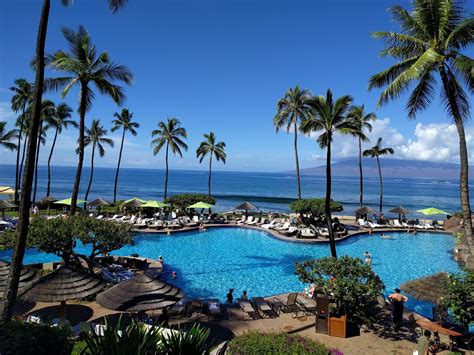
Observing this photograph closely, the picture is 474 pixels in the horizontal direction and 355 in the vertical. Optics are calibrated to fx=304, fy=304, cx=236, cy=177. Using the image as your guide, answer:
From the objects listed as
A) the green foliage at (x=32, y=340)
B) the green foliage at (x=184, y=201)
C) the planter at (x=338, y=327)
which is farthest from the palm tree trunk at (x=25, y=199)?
the green foliage at (x=184, y=201)

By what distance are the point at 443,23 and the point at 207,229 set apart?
2505 cm

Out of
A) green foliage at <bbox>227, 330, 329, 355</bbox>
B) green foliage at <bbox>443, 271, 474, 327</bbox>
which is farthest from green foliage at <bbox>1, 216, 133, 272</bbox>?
green foliage at <bbox>443, 271, 474, 327</bbox>

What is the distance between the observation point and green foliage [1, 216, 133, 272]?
1293 cm

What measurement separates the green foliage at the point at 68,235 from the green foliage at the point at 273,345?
877 cm

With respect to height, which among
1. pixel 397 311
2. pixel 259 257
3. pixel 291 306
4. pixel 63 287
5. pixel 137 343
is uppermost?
pixel 137 343

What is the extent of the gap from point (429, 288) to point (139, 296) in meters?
9.50

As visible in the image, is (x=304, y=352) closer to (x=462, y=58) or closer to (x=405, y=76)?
(x=405, y=76)

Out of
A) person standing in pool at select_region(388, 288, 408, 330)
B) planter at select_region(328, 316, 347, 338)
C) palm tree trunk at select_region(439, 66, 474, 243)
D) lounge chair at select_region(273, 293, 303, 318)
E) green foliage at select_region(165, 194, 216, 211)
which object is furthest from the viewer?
green foliage at select_region(165, 194, 216, 211)

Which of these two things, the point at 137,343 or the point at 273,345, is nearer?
the point at 137,343

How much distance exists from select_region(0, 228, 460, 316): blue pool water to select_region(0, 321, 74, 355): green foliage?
882 cm

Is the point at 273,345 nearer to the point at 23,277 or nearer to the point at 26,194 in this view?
the point at 26,194

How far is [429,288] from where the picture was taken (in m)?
10.3

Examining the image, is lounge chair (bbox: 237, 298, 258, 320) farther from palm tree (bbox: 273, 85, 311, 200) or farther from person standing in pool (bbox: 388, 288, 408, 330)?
palm tree (bbox: 273, 85, 311, 200)

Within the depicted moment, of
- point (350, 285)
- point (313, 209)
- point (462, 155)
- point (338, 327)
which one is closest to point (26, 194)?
point (350, 285)
